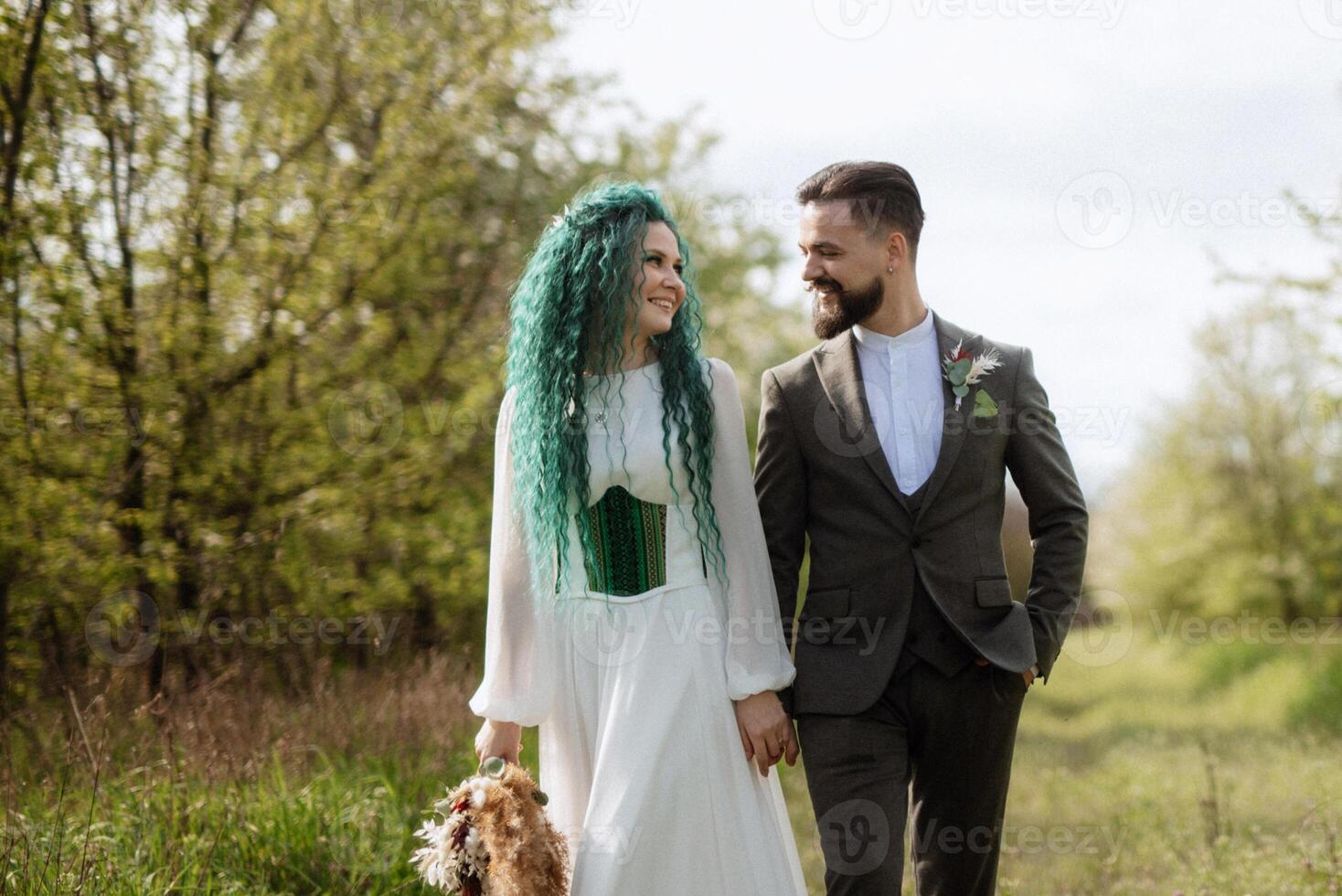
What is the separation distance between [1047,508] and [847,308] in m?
0.89

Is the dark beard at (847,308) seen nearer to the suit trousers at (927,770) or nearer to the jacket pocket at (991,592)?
the jacket pocket at (991,592)

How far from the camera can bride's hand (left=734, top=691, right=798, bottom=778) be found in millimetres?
3711

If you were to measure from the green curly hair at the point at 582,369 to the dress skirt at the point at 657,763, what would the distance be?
206mm

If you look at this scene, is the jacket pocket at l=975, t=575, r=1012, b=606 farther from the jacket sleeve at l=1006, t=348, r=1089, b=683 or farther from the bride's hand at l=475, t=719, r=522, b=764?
the bride's hand at l=475, t=719, r=522, b=764

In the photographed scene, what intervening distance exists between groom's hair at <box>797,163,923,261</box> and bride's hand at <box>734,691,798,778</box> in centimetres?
149

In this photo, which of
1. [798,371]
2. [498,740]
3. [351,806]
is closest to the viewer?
[498,740]

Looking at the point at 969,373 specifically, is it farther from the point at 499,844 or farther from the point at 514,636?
the point at 499,844

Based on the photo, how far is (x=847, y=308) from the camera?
4078 millimetres

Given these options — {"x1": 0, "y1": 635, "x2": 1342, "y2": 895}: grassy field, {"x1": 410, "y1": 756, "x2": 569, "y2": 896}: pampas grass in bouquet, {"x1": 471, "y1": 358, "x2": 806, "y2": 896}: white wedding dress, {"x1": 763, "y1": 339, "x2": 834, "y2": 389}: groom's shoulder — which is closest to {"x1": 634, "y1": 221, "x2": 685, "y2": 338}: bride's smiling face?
{"x1": 471, "y1": 358, "x2": 806, "y2": 896}: white wedding dress

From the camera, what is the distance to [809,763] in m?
3.88

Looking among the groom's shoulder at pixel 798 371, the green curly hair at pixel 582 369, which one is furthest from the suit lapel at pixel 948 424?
the green curly hair at pixel 582 369

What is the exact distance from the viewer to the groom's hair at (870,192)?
13.3 ft

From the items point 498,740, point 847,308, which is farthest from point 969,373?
point 498,740

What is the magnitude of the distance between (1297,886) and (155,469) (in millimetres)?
6323
